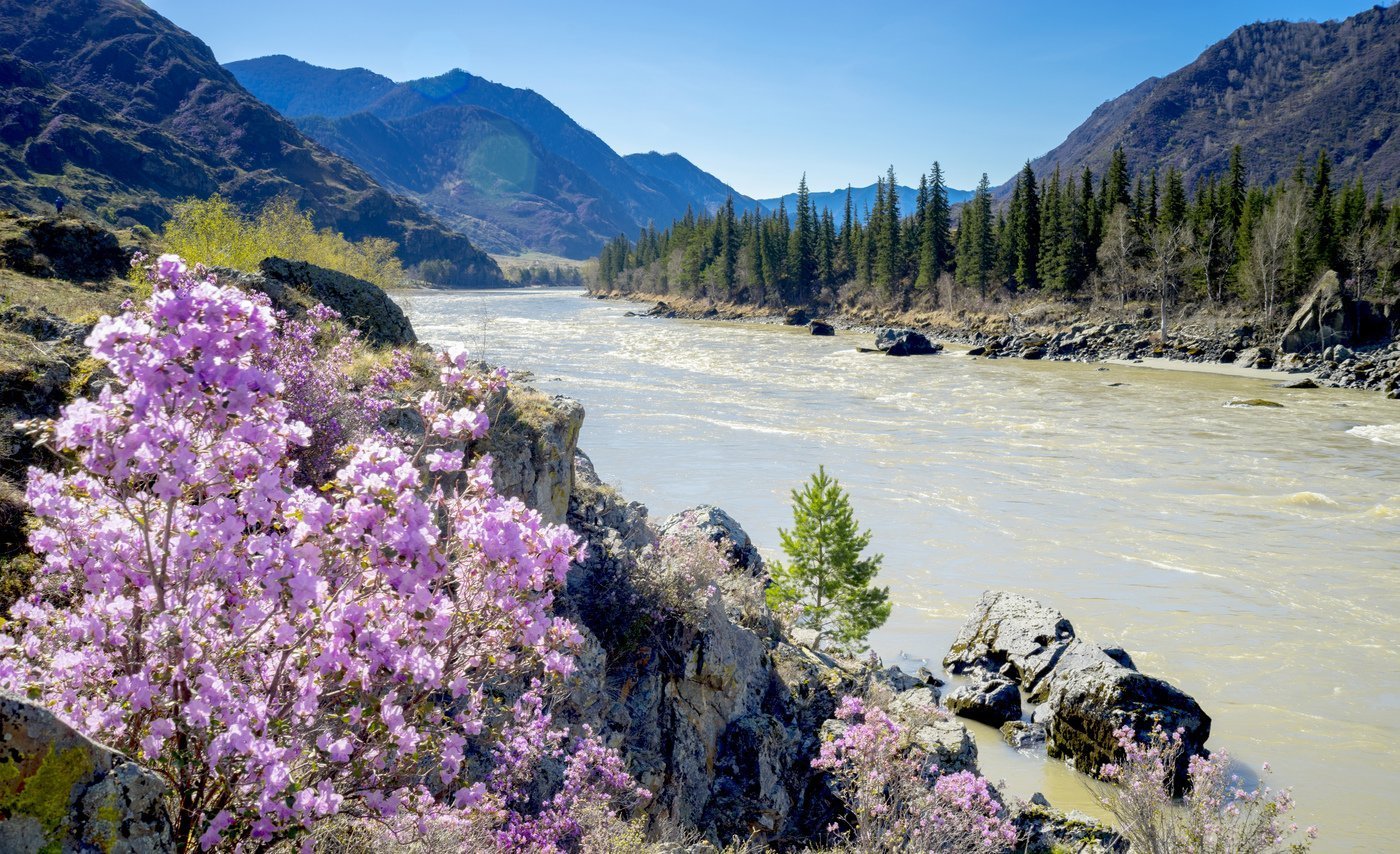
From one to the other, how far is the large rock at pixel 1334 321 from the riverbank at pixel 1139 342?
1.37m

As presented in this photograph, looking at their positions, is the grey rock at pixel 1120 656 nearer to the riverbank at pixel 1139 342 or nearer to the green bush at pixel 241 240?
the green bush at pixel 241 240

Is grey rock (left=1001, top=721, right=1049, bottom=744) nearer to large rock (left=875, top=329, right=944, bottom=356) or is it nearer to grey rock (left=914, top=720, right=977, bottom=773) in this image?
grey rock (left=914, top=720, right=977, bottom=773)

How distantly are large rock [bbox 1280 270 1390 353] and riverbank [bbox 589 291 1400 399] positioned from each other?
1.37 metres

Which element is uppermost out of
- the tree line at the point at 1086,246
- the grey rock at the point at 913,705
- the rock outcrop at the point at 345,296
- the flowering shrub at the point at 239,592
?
the tree line at the point at 1086,246

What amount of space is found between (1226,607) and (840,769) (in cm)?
1224

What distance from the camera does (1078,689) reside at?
1137 centimetres

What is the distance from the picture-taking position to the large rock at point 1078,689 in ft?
35.3

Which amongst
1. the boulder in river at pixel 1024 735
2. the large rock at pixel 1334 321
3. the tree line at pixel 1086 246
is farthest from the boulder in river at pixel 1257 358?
the boulder in river at pixel 1024 735

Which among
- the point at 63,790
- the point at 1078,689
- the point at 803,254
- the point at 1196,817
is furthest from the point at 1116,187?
the point at 63,790

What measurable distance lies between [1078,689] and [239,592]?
11.5 m

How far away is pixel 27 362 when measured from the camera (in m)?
7.15

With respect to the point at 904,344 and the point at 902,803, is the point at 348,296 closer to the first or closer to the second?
the point at 902,803

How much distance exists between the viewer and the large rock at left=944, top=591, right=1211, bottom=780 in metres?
10.8

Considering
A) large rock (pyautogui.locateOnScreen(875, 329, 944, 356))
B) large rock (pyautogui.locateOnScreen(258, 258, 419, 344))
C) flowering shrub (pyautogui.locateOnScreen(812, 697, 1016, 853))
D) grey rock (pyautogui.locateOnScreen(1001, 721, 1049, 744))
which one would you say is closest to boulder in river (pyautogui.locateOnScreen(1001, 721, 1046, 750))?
grey rock (pyautogui.locateOnScreen(1001, 721, 1049, 744))
